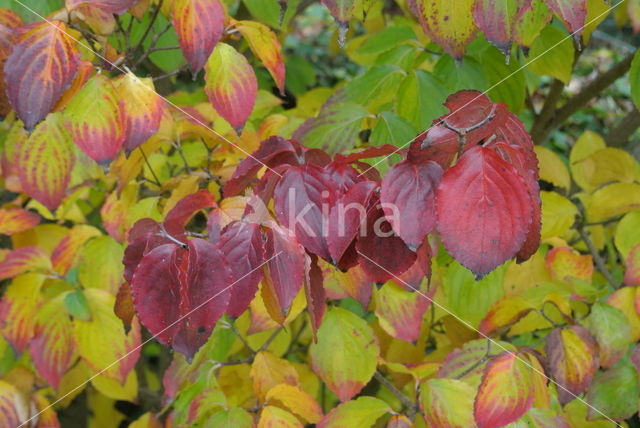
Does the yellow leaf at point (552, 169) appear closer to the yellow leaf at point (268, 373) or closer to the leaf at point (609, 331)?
the leaf at point (609, 331)

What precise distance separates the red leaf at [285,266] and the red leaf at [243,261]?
0.6 inches

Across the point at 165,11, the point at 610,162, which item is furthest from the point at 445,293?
the point at 165,11

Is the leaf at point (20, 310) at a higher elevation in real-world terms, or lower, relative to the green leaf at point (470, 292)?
higher

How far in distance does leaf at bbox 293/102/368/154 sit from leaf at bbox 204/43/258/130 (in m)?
0.10

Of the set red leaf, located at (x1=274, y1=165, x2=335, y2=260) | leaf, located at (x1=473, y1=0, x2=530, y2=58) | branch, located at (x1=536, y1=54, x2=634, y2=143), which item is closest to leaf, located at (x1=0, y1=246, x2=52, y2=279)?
red leaf, located at (x1=274, y1=165, x2=335, y2=260)

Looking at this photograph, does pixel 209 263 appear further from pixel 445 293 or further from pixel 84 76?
pixel 445 293

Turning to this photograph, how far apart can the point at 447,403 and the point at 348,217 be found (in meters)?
0.38

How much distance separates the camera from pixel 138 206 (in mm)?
1039

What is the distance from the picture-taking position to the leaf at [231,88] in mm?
871

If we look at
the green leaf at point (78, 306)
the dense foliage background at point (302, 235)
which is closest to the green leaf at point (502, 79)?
the dense foliage background at point (302, 235)

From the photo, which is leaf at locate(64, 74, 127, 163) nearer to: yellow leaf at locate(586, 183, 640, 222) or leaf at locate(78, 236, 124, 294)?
leaf at locate(78, 236, 124, 294)

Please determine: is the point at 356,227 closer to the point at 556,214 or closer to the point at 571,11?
the point at 571,11

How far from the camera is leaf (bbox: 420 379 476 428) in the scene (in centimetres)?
84

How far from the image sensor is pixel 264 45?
0.92 m
